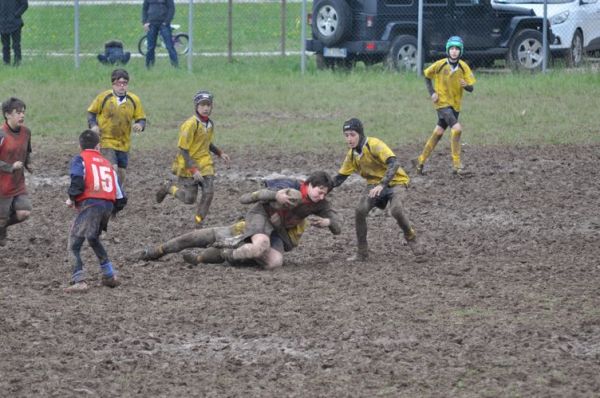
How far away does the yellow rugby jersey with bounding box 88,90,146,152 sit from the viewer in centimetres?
1591

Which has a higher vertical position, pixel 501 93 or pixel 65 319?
pixel 501 93

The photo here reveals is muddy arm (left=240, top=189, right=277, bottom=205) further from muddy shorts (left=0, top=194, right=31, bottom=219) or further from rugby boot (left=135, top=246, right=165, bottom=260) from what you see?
muddy shorts (left=0, top=194, right=31, bottom=219)

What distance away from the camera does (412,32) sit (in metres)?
27.4

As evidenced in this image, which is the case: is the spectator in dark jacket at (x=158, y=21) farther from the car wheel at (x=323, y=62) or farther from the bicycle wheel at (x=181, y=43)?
the bicycle wheel at (x=181, y=43)

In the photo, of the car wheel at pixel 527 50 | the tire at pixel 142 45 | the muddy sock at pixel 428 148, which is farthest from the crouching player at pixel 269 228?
the tire at pixel 142 45

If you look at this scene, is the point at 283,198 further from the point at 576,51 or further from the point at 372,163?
the point at 576,51

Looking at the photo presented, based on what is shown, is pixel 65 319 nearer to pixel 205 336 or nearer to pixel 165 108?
pixel 205 336

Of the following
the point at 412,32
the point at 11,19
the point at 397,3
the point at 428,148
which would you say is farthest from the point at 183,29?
the point at 428,148

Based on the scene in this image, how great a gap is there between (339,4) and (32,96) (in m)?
6.47

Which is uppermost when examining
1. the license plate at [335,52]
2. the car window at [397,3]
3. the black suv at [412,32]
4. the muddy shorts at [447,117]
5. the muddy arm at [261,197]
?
the car window at [397,3]

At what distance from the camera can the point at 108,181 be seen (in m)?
12.1

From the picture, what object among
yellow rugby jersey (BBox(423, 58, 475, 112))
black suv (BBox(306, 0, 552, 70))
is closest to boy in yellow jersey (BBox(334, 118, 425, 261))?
yellow rugby jersey (BBox(423, 58, 475, 112))

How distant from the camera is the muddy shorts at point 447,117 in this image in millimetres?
18812

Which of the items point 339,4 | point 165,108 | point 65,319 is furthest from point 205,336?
point 339,4
